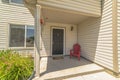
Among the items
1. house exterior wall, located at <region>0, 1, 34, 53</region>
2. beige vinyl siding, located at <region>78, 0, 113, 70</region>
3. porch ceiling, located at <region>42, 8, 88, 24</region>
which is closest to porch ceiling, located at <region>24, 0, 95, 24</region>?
porch ceiling, located at <region>42, 8, 88, 24</region>

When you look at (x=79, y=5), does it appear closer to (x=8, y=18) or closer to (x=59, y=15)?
(x=59, y=15)

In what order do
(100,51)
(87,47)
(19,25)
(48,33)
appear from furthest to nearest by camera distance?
(48,33)
(19,25)
(87,47)
(100,51)

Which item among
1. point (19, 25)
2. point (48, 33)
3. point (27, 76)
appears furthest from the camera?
point (48, 33)

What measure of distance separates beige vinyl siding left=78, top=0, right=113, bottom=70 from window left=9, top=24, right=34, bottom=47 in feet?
12.3

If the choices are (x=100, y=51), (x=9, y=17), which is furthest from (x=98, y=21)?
(x=9, y=17)

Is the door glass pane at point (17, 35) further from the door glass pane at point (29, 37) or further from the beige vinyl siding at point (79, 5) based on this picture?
the beige vinyl siding at point (79, 5)

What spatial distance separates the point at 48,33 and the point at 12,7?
2820mm

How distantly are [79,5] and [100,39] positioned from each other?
1857 millimetres

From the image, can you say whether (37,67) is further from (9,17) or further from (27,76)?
(9,17)

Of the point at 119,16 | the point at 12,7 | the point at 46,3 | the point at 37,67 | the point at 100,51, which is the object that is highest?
the point at 12,7

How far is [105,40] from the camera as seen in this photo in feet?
13.6

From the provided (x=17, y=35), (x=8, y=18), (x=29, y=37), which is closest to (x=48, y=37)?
(x=29, y=37)

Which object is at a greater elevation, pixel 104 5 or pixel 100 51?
pixel 104 5

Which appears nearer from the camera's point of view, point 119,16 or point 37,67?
point 37,67
